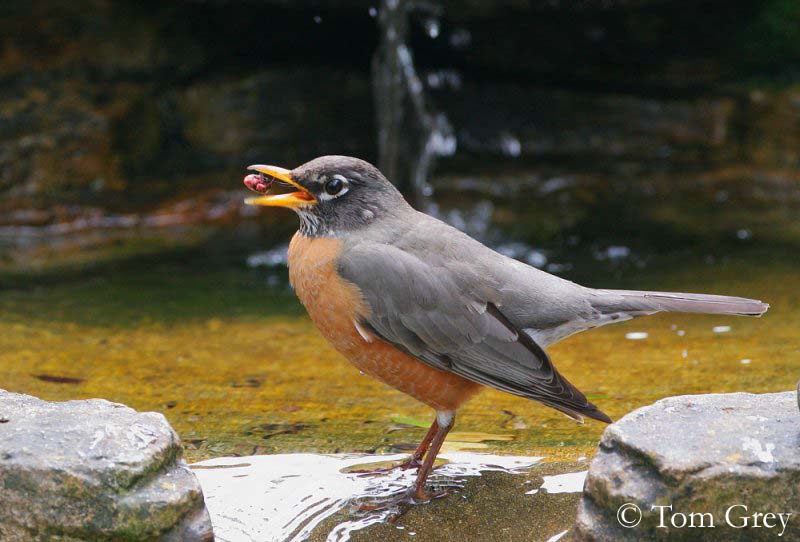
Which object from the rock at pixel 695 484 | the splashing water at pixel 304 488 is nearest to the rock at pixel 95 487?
the splashing water at pixel 304 488

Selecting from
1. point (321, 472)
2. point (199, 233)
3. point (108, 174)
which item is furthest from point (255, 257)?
point (321, 472)

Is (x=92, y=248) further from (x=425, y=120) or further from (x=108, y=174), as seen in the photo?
(x=425, y=120)

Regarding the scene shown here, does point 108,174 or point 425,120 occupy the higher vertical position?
point 425,120

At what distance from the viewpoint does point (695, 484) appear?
105 inches

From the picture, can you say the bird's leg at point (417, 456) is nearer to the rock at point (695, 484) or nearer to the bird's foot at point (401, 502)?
the bird's foot at point (401, 502)

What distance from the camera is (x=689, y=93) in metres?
9.39

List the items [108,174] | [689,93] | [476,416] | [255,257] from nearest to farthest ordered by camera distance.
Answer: [476,416], [255,257], [108,174], [689,93]

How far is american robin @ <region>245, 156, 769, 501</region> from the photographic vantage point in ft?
11.8

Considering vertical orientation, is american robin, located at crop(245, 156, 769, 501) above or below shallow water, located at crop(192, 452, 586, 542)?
above

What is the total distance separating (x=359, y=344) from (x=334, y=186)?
0.69 m

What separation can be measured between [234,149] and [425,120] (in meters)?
1.91

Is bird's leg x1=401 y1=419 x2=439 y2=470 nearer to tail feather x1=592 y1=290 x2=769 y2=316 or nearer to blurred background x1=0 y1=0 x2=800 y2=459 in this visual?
tail feather x1=592 y1=290 x2=769 y2=316

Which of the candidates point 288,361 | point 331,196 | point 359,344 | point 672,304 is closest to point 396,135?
point 288,361

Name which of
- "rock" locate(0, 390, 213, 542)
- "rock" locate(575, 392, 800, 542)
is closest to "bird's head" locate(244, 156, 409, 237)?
"rock" locate(0, 390, 213, 542)
